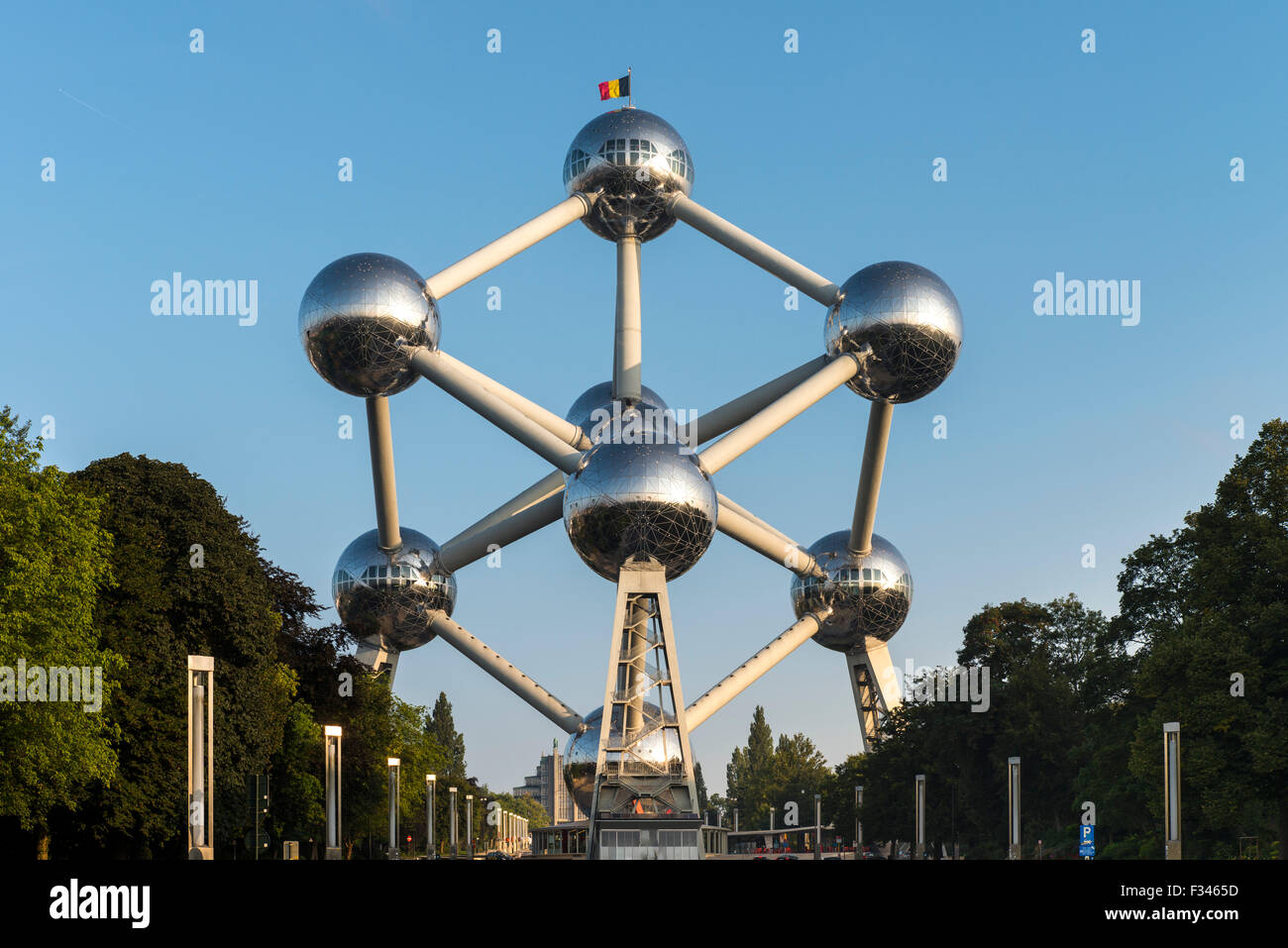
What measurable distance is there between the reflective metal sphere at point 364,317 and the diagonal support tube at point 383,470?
66.6 inches

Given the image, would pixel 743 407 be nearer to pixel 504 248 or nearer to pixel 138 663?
pixel 504 248

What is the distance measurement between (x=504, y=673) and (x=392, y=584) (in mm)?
4286

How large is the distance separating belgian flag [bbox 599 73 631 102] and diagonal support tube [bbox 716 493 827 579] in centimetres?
1182

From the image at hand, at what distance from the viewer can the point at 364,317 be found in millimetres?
36031

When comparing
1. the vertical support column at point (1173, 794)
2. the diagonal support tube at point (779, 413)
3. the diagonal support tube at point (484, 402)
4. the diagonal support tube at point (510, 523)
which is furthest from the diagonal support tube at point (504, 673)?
the vertical support column at point (1173, 794)

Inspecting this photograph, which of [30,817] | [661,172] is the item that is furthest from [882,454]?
[30,817]

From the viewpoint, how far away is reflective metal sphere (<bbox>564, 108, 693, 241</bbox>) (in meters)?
40.8

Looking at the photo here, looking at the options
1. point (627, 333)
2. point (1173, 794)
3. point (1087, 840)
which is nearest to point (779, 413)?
point (627, 333)

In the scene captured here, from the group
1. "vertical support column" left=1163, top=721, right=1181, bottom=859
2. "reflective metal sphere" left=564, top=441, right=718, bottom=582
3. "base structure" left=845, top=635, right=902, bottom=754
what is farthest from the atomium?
"vertical support column" left=1163, top=721, right=1181, bottom=859

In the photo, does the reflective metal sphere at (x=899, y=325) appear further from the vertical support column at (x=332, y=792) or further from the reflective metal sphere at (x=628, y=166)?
the vertical support column at (x=332, y=792)

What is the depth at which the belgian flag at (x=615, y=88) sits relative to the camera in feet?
144
